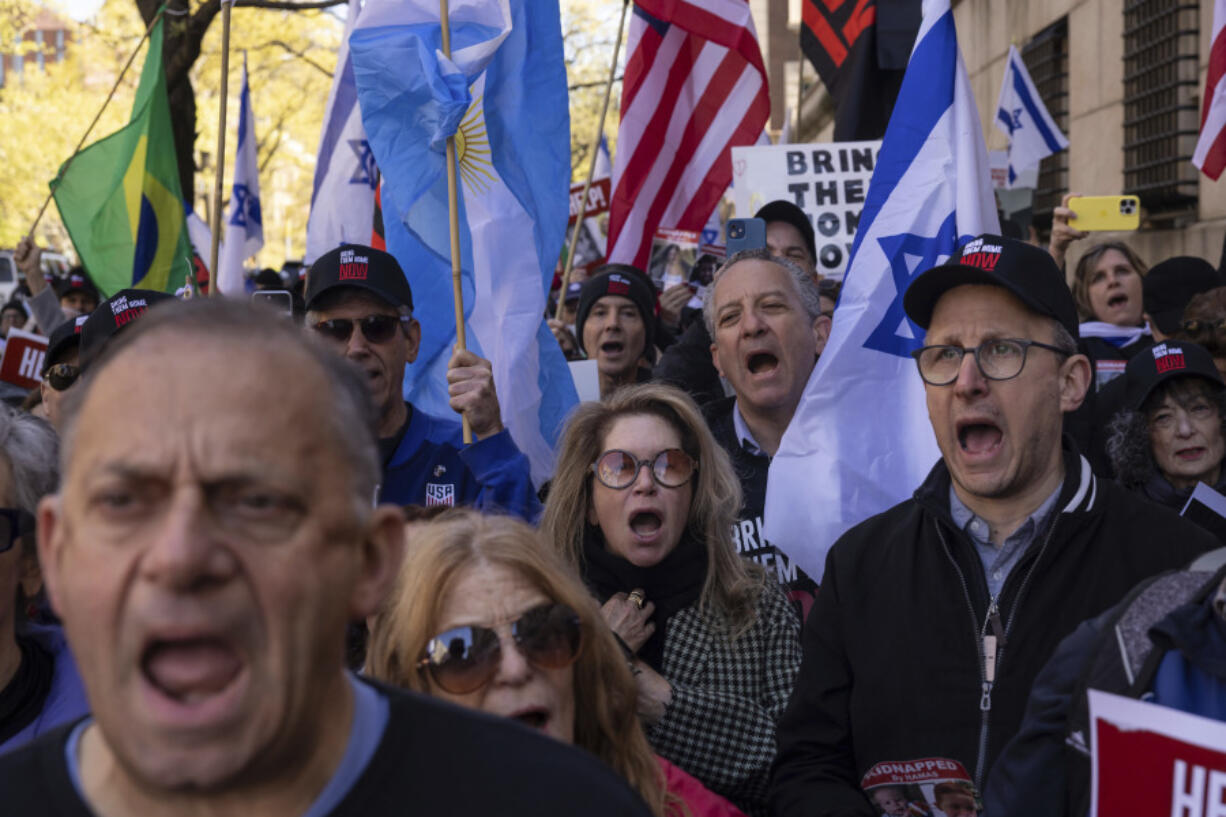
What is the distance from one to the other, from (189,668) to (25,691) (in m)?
1.56

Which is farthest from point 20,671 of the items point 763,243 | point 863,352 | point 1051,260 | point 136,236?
point 136,236

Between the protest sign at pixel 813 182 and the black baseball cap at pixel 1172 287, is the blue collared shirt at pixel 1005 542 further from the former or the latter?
the protest sign at pixel 813 182

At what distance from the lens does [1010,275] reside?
11.0ft

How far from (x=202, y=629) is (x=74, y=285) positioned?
41.6 ft

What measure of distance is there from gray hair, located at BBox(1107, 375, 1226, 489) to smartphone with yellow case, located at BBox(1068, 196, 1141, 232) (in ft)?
3.94

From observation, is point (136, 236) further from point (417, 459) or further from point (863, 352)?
point (863, 352)

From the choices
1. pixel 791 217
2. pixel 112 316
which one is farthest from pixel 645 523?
pixel 791 217

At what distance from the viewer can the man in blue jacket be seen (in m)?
4.61

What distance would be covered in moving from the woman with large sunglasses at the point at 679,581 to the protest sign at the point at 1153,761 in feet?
4.71

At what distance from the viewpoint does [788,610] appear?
394 centimetres

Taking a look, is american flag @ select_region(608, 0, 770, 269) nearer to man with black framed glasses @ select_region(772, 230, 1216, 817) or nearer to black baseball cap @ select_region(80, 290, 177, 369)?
black baseball cap @ select_region(80, 290, 177, 369)

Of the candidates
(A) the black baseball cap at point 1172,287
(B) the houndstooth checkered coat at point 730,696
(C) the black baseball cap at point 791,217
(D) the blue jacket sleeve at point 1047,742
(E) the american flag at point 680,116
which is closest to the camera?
(D) the blue jacket sleeve at point 1047,742

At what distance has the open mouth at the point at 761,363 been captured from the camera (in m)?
4.99

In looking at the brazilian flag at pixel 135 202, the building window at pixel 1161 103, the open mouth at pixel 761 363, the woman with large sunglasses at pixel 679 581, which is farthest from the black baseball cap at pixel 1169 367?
the building window at pixel 1161 103
